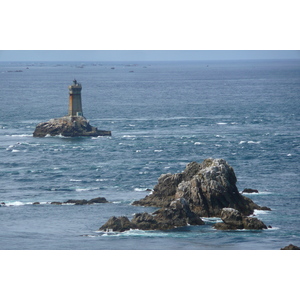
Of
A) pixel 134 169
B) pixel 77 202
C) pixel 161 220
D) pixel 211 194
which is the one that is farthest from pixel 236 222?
pixel 134 169

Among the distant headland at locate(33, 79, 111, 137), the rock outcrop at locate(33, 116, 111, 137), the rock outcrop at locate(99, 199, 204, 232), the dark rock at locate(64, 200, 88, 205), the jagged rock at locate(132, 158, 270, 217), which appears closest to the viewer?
the rock outcrop at locate(99, 199, 204, 232)

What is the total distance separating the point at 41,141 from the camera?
122000 mm

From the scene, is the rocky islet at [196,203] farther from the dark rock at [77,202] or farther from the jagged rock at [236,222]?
the dark rock at [77,202]

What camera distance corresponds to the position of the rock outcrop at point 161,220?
6222 centimetres

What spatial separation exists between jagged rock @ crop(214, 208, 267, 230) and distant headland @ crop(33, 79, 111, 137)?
2631 inches

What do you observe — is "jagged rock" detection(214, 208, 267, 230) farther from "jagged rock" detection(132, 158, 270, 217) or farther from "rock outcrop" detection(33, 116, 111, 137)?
"rock outcrop" detection(33, 116, 111, 137)

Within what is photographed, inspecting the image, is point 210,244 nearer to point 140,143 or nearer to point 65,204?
point 65,204

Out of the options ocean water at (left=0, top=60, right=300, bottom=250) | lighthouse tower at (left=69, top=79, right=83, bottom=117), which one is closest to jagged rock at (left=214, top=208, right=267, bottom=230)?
ocean water at (left=0, top=60, right=300, bottom=250)

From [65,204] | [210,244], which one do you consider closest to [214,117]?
[65,204]

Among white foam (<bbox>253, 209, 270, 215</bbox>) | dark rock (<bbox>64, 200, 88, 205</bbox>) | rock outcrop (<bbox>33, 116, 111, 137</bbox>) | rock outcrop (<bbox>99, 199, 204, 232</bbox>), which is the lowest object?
rock outcrop (<bbox>33, 116, 111, 137</bbox>)

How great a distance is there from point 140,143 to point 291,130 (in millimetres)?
32377

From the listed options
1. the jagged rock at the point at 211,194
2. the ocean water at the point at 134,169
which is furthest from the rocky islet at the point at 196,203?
the ocean water at the point at 134,169

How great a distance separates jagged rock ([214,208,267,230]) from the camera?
205 feet

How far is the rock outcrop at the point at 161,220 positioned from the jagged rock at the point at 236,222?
250 cm
